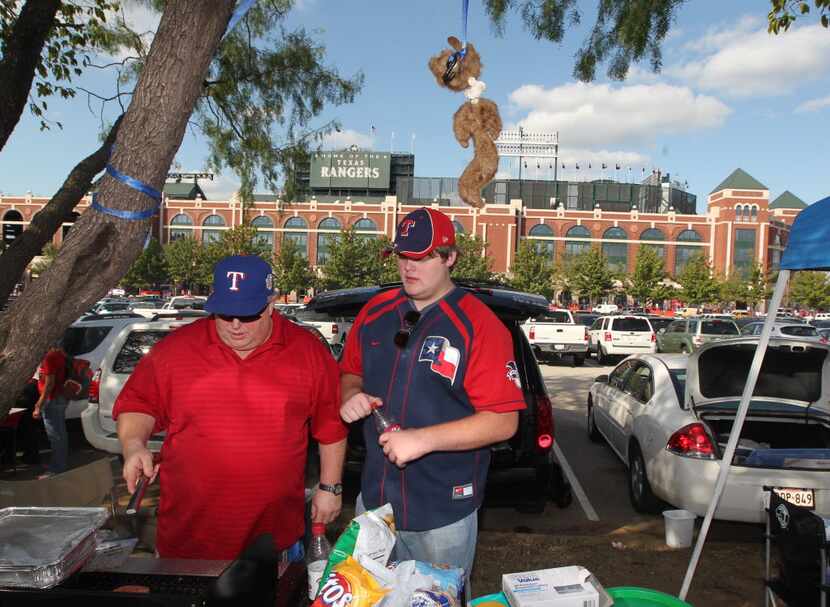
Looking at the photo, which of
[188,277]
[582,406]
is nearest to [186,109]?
[582,406]

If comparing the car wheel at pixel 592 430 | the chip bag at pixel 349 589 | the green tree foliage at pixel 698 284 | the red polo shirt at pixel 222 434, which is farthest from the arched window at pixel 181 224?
the chip bag at pixel 349 589

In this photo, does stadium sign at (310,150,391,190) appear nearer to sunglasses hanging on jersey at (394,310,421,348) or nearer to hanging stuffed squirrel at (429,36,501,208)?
hanging stuffed squirrel at (429,36,501,208)

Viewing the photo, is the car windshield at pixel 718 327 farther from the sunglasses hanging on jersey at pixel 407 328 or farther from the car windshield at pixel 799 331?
the sunglasses hanging on jersey at pixel 407 328

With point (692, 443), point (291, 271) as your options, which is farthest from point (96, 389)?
point (291, 271)

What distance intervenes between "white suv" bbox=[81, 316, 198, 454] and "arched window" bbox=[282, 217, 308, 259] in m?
72.5

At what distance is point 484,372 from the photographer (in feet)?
7.72

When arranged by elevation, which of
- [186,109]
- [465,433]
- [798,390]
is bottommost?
[798,390]

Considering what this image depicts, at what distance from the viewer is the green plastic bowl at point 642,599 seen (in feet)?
6.53

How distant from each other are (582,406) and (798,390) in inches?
281

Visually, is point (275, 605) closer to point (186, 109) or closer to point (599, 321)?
point (186, 109)

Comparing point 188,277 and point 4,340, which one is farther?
point 188,277

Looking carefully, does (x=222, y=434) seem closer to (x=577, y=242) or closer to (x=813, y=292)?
(x=813, y=292)

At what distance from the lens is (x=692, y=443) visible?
5.39 m

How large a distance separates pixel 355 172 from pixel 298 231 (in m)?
16.9
